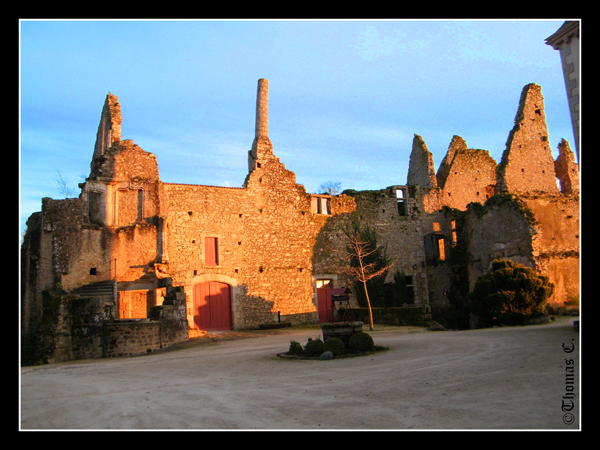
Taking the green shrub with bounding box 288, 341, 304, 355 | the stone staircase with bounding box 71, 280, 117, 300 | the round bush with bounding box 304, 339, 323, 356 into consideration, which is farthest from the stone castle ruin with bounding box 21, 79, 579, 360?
the round bush with bounding box 304, 339, 323, 356

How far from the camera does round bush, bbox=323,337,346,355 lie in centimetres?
1149

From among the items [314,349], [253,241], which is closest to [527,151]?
[253,241]

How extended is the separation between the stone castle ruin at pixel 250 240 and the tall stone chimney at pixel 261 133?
0.20ft

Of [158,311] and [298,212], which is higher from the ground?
[298,212]

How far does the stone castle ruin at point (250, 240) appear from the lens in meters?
15.9

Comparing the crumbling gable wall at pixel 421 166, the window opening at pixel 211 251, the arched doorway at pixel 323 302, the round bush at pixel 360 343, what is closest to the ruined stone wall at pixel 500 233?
the crumbling gable wall at pixel 421 166

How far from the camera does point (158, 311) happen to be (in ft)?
50.2

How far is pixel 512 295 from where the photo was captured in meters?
15.6

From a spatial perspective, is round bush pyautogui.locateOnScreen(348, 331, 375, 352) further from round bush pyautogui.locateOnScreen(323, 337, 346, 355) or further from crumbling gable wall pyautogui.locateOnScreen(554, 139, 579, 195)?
crumbling gable wall pyautogui.locateOnScreen(554, 139, 579, 195)

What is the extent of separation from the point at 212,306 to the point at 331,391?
43.1 ft

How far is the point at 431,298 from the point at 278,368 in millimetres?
16583

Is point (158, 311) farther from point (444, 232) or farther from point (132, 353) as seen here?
point (444, 232)

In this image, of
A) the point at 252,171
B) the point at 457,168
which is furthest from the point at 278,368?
the point at 457,168

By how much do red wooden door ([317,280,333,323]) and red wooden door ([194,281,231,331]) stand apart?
175 inches
